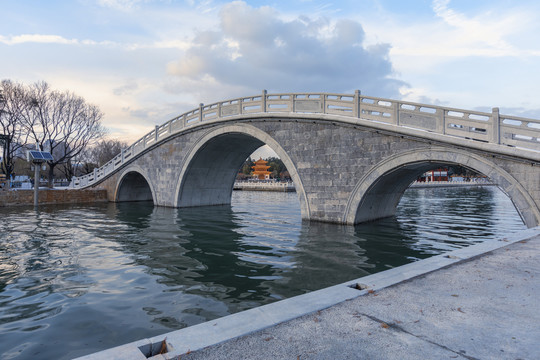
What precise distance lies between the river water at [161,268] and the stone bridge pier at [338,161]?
50.4 inches

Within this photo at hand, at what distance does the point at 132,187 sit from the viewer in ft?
87.0

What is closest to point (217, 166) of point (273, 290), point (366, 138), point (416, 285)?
point (366, 138)

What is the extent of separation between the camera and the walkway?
245 cm

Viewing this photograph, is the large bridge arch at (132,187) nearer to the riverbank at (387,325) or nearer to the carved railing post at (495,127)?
the carved railing post at (495,127)

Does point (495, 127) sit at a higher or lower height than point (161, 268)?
higher

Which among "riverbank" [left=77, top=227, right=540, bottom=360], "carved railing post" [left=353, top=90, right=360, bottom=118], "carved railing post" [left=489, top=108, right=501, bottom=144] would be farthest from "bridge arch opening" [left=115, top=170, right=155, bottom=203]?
"riverbank" [left=77, top=227, right=540, bottom=360]

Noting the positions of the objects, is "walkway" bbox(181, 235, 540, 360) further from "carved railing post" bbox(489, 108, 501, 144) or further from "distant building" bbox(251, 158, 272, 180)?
"distant building" bbox(251, 158, 272, 180)

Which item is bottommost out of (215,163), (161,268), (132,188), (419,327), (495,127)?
(161,268)

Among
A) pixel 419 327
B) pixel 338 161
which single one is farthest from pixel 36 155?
pixel 419 327

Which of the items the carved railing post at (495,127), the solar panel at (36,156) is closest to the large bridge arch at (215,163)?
the carved railing post at (495,127)

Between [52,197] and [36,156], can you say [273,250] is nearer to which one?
[36,156]

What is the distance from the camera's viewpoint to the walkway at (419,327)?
96.3 inches

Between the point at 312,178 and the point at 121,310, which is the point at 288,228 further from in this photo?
the point at 121,310

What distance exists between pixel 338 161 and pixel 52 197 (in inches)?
800
